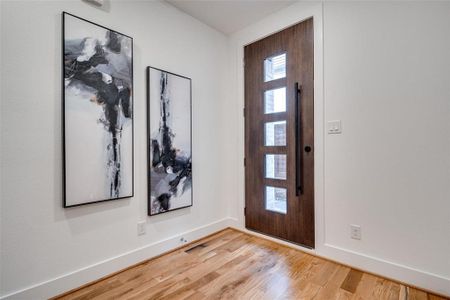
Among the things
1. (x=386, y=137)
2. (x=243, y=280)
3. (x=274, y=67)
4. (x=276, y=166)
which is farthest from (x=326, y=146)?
(x=243, y=280)

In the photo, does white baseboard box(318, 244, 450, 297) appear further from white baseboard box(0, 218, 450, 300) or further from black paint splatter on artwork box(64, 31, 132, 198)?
black paint splatter on artwork box(64, 31, 132, 198)

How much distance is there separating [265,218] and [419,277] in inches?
51.2

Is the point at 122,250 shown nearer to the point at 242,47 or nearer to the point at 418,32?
the point at 242,47

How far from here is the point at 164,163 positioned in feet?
7.02

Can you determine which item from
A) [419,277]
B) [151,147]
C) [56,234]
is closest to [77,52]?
[151,147]

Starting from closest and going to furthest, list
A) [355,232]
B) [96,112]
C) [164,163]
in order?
[96,112]
[355,232]
[164,163]

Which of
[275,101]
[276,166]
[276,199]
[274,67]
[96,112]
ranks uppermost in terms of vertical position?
[274,67]

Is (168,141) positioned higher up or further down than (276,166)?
higher up

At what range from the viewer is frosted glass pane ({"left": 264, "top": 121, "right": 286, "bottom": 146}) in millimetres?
2316

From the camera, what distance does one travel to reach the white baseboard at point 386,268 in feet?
5.02

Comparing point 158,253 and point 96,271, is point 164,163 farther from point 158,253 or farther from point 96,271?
point 96,271

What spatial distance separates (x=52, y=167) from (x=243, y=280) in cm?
159

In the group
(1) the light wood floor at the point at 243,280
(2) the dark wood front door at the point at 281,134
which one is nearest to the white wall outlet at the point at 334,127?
(2) the dark wood front door at the point at 281,134

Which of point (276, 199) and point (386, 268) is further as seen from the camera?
point (276, 199)
